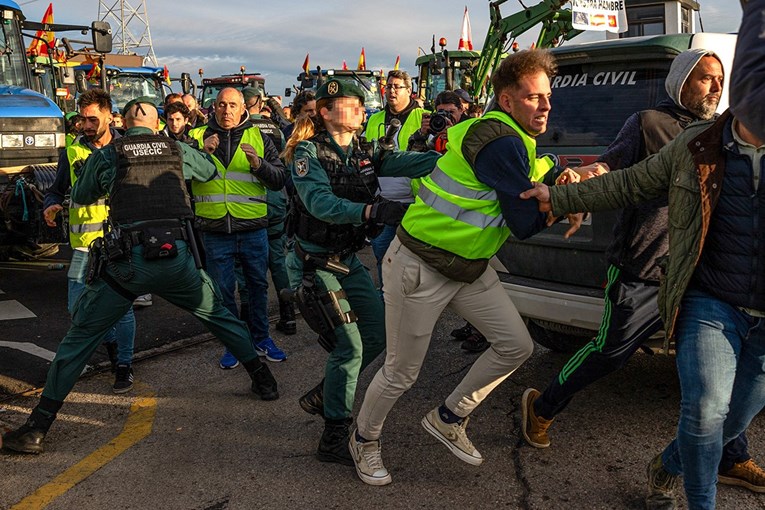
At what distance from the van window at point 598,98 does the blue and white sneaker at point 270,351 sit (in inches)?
92.0

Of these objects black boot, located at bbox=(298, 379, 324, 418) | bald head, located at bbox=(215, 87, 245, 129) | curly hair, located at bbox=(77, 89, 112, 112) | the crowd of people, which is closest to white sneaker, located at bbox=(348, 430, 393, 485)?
the crowd of people

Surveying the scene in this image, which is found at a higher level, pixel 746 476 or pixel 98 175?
pixel 98 175

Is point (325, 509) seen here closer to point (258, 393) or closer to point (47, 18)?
point (258, 393)

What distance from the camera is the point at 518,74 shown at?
10.0ft

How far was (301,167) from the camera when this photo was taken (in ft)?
12.0

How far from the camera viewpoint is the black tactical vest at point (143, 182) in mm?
4152

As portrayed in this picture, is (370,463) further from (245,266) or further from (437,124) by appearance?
(245,266)

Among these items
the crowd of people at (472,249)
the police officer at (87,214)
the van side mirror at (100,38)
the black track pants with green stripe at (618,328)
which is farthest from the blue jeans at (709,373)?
the van side mirror at (100,38)

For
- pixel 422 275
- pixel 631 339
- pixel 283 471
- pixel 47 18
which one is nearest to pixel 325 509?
pixel 283 471

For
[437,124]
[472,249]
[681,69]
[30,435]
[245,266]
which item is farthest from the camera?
[245,266]

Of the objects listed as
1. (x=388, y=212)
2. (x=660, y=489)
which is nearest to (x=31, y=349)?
(x=388, y=212)

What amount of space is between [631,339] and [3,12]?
31.1 feet

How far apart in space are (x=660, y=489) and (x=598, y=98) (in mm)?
2182

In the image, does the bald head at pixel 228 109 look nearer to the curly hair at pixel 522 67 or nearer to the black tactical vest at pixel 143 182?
→ the black tactical vest at pixel 143 182
